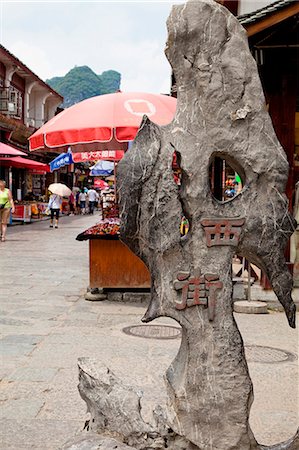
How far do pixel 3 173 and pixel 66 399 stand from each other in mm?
22710

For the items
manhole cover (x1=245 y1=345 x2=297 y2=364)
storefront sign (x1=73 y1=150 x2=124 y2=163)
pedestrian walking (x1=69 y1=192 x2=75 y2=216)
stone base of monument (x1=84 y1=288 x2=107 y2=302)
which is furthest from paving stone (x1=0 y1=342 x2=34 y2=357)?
pedestrian walking (x1=69 y1=192 x2=75 y2=216)

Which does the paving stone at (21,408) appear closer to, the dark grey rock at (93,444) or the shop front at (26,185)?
the dark grey rock at (93,444)

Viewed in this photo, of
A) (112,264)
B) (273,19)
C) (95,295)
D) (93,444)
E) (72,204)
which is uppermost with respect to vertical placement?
(273,19)

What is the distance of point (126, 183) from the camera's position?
318 cm

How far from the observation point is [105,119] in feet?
29.0

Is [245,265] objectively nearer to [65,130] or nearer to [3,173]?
[65,130]

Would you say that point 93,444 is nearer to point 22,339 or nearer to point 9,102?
point 22,339

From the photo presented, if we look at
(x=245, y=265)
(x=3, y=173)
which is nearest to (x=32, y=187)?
(x=3, y=173)

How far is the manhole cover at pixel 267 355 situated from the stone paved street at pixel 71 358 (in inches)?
1.5

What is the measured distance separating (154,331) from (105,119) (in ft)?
10.6

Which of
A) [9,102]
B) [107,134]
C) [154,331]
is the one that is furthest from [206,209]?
[9,102]

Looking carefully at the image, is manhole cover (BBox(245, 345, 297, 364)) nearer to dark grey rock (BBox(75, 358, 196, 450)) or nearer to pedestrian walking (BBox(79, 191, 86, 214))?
dark grey rock (BBox(75, 358, 196, 450))

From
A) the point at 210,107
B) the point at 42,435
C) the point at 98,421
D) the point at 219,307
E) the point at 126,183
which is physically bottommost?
the point at 42,435

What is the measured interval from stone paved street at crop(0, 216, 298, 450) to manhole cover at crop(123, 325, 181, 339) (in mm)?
157
